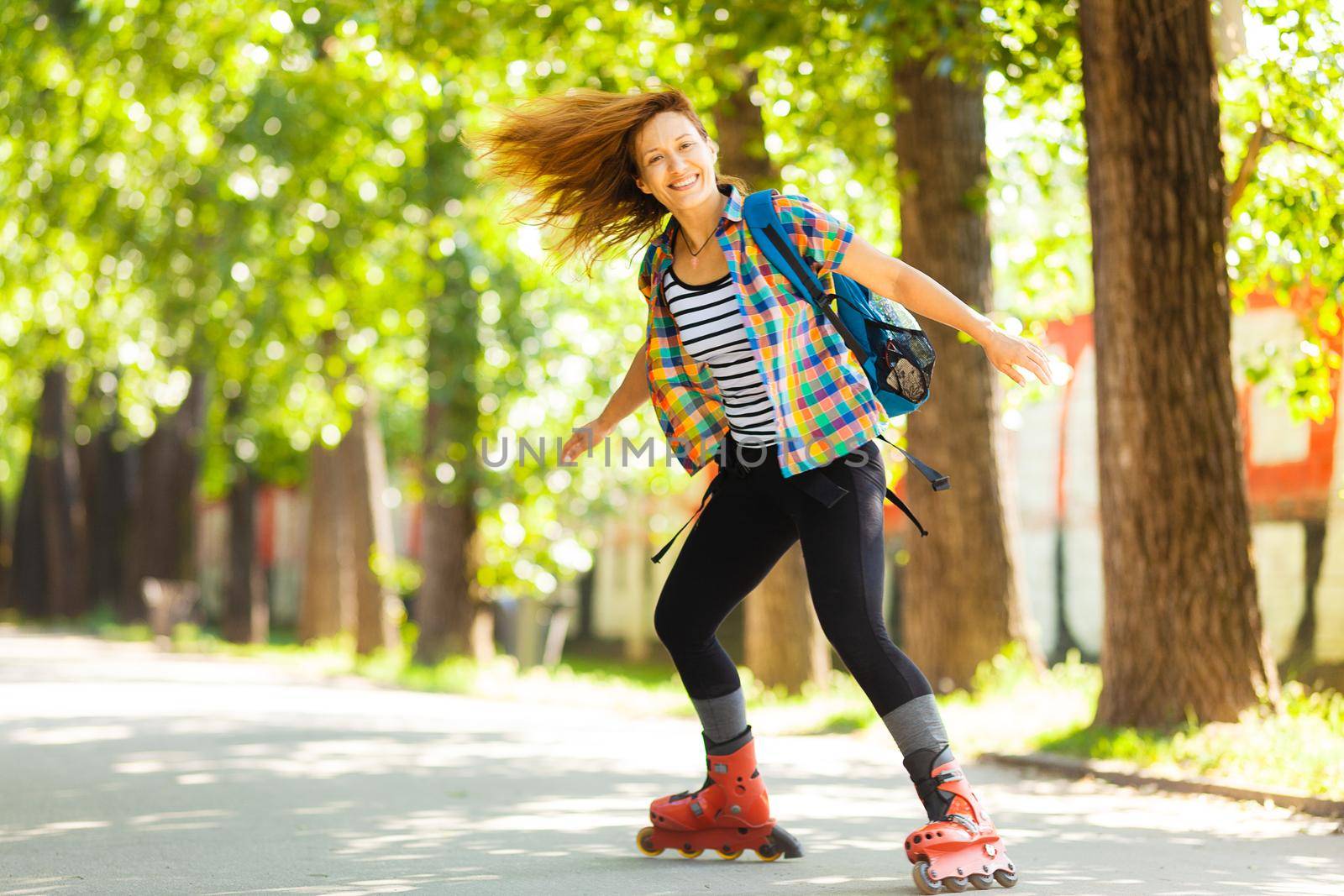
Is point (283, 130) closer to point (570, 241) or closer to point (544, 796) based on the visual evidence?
point (544, 796)

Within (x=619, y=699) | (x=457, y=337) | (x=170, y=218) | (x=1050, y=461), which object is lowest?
(x=619, y=699)

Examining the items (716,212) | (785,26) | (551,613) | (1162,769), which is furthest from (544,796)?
(551,613)

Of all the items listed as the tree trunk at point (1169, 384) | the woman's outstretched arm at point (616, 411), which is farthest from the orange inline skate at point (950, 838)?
the tree trunk at point (1169, 384)

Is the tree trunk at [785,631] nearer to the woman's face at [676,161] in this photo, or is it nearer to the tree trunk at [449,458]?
the tree trunk at [449,458]

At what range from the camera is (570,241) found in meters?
5.15

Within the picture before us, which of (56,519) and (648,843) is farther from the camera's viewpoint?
(56,519)

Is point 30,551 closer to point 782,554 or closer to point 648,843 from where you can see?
point 648,843

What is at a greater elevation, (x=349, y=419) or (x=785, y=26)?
(x=785, y=26)

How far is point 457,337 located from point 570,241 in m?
11.6

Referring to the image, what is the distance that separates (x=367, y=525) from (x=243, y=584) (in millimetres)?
5946

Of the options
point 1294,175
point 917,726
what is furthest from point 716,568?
point 1294,175

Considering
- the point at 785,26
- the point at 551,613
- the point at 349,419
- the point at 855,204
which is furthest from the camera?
the point at 551,613

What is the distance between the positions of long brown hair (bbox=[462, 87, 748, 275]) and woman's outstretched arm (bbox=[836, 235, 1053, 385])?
537 mm

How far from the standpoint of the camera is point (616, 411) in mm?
5230
